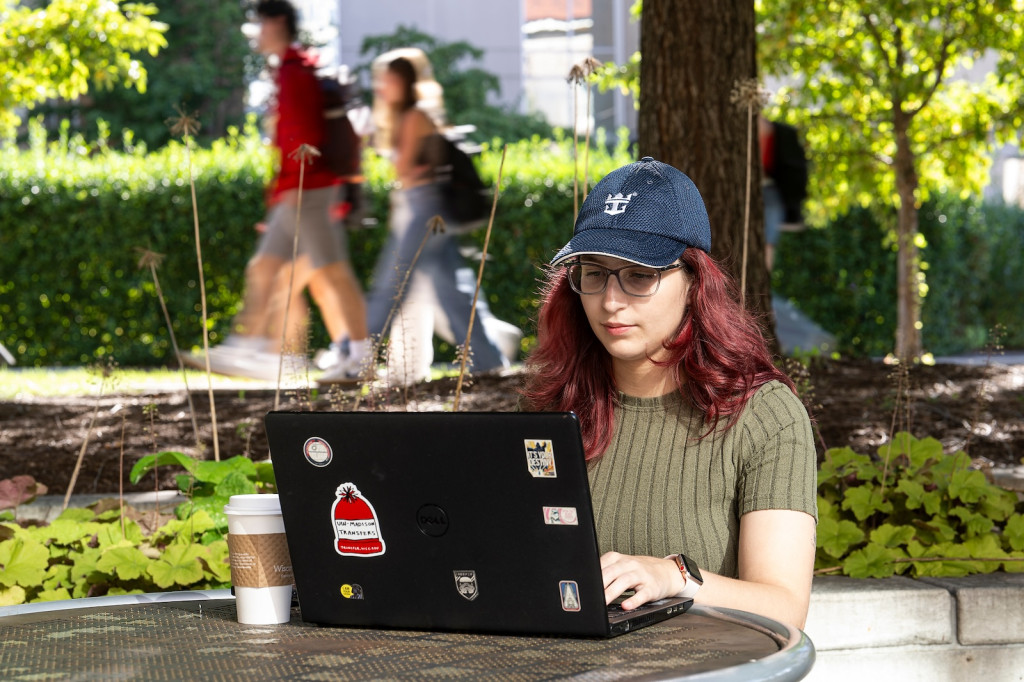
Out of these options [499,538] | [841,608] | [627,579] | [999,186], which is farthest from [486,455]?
[999,186]

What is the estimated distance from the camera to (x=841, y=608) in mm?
2904

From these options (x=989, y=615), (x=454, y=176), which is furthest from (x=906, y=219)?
(x=989, y=615)

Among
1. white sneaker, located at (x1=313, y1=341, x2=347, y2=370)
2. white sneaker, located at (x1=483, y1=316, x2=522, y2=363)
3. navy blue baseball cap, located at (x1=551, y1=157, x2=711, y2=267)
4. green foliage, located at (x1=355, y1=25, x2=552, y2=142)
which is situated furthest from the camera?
green foliage, located at (x1=355, y1=25, x2=552, y2=142)

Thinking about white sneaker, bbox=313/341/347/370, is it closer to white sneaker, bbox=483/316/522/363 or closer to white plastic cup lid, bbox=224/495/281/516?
white sneaker, bbox=483/316/522/363

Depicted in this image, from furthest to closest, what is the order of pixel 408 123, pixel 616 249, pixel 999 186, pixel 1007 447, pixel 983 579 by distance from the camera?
pixel 999 186, pixel 408 123, pixel 1007 447, pixel 983 579, pixel 616 249

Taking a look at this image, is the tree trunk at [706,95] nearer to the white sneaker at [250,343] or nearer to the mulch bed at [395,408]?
the mulch bed at [395,408]

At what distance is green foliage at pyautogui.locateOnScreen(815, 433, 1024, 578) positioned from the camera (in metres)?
3.15

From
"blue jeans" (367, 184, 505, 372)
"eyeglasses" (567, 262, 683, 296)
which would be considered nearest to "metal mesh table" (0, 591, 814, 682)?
"eyeglasses" (567, 262, 683, 296)

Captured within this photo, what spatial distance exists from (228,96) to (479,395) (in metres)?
21.0

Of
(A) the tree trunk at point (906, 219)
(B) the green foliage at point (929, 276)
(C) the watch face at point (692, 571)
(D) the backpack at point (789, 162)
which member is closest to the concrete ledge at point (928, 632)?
(C) the watch face at point (692, 571)

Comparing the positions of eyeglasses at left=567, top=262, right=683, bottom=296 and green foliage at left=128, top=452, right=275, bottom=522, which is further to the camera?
green foliage at left=128, top=452, right=275, bottom=522

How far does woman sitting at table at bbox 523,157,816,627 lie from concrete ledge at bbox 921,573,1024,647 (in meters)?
1.09

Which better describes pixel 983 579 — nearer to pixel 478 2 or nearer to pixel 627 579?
pixel 627 579

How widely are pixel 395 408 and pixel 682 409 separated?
230 centimetres
